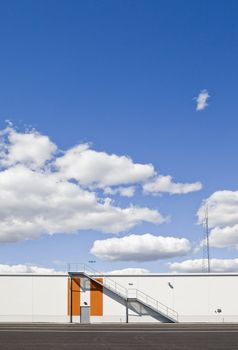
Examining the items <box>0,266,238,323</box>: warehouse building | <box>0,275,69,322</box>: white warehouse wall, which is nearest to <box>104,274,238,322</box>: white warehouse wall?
<box>0,266,238,323</box>: warehouse building

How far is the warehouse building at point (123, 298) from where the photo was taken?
164 ft

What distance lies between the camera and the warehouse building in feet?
164

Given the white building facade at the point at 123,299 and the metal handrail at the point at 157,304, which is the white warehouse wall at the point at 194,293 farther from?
the metal handrail at the point at 157,304

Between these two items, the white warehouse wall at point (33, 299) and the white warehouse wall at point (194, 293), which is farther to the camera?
the white warehouse wall at point (33, 299)

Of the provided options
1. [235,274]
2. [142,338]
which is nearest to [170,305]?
[235,274]

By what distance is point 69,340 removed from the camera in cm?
2867

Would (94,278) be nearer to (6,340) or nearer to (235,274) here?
(235,274)

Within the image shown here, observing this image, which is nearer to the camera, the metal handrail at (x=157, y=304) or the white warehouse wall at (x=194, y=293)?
the white warehouse wall at (x=194, y=293)

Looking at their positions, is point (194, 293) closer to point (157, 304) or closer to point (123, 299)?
point (157, 304)

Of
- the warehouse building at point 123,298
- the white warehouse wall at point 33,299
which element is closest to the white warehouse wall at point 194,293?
the warehouse building at point 123,298

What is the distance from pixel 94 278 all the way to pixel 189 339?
73.0 ft

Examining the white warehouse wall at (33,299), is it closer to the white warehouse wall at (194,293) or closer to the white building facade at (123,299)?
the white building facade at (123,299)

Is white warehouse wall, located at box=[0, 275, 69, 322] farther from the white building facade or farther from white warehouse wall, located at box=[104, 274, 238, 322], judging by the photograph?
white warehouse wall, located at box=[104, 274, 238, 322]

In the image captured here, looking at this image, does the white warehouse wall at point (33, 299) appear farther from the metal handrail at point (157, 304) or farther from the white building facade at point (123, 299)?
the metal handrail at point (157, 304)
